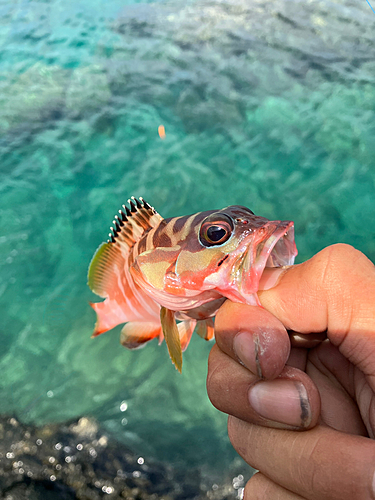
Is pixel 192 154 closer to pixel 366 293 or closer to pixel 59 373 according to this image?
pixel 59 373

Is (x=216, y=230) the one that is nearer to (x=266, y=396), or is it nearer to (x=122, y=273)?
(x=266, y=396)

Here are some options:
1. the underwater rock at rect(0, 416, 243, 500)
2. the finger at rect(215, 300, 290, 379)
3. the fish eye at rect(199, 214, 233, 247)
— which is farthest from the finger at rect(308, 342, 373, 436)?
the underwater rock at rect(0, 416, 243, 500)

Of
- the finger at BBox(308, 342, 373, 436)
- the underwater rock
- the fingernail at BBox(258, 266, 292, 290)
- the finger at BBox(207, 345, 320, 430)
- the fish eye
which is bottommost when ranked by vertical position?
the underwater rock

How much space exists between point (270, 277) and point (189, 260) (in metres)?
0.36

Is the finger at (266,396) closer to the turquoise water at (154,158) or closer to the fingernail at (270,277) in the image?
the fingernail at (270,277)

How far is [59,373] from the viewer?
139 inches

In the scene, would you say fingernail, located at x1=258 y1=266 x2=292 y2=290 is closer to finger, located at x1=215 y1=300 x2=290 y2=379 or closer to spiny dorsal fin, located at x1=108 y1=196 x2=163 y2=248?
finger, located at x1=215 y1=300 x2=290 y2=379

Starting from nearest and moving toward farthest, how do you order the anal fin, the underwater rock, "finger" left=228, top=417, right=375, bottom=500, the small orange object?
"finger" left=228, top=417, right=375, bottom=500, the anal fin, the underwater rock, the small orange object

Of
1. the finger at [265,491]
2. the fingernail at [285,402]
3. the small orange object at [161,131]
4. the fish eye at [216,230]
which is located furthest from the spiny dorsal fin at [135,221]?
the small orange object at [161,131]

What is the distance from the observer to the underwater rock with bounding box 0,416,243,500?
2697 millimetres

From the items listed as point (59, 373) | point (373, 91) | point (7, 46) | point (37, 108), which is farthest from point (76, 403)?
point (7, 46)

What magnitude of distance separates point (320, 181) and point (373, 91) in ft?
8.96

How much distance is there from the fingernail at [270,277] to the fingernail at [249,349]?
9.3 inches

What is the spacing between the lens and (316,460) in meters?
1.16
